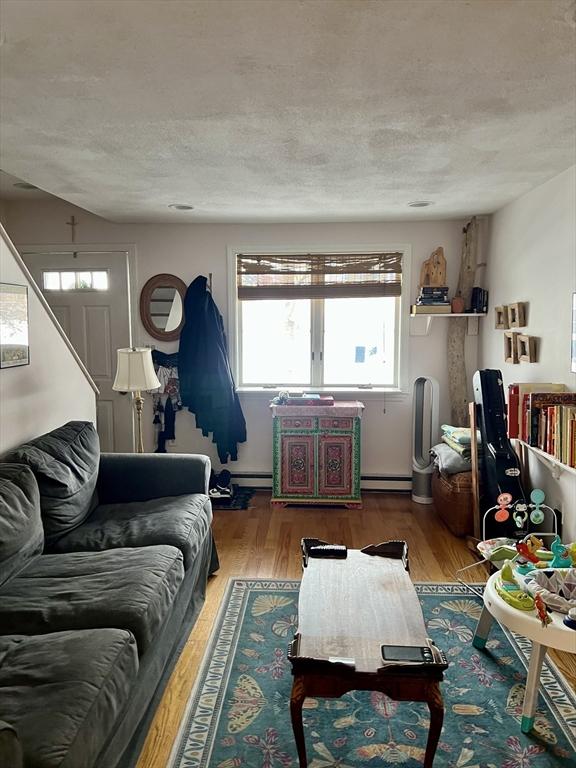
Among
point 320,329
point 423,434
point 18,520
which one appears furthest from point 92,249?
point 423,434

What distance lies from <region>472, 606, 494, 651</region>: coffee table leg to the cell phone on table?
788 mm

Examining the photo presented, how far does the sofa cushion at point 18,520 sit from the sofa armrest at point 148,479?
693mm

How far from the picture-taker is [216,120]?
2.23 m

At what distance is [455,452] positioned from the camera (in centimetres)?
388

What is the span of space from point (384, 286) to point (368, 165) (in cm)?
179

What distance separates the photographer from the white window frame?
4539mm

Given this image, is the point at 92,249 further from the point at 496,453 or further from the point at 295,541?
the point at 496,453

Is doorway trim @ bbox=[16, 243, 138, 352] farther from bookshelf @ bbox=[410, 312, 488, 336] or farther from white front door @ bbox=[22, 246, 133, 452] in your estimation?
bookshelf @ bbox=[410, 312, 488, 336]

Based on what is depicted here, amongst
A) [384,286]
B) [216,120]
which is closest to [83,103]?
[216,120]

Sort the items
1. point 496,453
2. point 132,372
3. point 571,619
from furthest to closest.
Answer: point 132,372 < point 496,453 < point 571,619

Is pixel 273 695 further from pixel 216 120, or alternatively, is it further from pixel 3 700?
pixel 216 120

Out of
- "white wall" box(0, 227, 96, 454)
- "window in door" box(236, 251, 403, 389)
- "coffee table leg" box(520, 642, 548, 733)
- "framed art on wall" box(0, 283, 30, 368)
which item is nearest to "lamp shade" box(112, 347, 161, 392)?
"white wall" box(0, 227, 96, 454)

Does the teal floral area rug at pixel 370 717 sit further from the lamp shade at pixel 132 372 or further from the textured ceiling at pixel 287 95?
the textured ceiling at pixel 287 95

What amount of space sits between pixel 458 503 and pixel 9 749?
3098 millimetres
